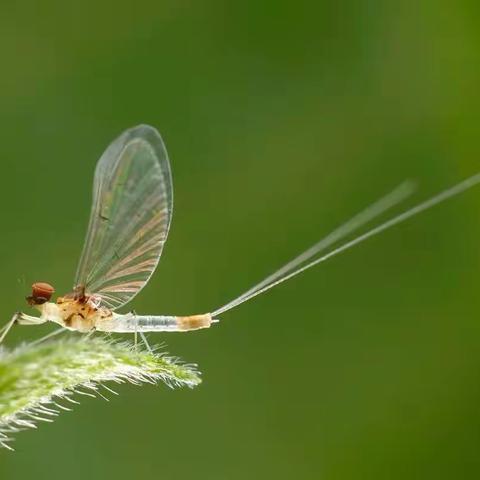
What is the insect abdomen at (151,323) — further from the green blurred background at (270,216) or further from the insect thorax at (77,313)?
the green blurred background at (270,216)

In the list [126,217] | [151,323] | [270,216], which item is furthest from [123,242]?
[270,216]

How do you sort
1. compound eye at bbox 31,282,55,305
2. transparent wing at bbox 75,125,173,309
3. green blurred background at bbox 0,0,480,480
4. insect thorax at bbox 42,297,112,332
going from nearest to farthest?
transparent wing at bbox 75,125,173,309 < compound eye at bbox 31,282,55,305 < insect thorax at bbox 42,297,112,332 < green blurred background at bbox 0,0,480,480

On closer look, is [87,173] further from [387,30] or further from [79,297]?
[79,297]

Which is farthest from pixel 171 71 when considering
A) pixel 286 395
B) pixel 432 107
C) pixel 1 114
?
pixel 286 395

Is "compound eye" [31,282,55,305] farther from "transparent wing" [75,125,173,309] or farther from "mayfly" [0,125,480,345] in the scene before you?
"transparent wing" [75,125,173,309]

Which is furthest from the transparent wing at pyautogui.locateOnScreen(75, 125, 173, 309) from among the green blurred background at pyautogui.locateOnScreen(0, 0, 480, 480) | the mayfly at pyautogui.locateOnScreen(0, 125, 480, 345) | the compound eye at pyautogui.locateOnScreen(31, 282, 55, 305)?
the green blurred background at pyautogui.locateOnScreen(0, 0, 480, 480)

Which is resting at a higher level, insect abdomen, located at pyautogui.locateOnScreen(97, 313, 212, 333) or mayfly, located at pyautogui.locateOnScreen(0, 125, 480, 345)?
mayfly, located at pyautogui.locateOnScreen(0, 125, 480, 345)

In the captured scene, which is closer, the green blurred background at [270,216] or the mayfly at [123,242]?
the mayfly at [123,242]

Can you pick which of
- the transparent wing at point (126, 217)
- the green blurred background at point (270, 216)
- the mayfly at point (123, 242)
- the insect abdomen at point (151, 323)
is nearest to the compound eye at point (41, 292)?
the mayfly at point (123, 242)
